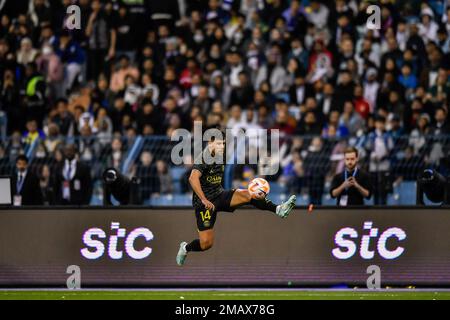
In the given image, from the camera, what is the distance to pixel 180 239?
723 inches

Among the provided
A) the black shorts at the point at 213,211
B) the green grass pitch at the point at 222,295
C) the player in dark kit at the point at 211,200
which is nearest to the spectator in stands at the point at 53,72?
the green grass pitch at the point at 222,295

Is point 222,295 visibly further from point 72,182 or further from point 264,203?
point 72,182

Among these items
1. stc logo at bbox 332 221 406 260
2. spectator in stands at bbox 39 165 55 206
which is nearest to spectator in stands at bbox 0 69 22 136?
spectator in stands at bbox 39 165 55 206

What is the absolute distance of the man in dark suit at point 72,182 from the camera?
67.9 ft

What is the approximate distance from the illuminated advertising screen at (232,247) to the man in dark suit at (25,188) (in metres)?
1.82

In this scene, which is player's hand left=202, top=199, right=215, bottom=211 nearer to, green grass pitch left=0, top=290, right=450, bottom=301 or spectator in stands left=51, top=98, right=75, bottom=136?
green grass pitch left=0, top=290, right=450, bottom=301

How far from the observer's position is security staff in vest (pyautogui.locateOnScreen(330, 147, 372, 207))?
18.7m

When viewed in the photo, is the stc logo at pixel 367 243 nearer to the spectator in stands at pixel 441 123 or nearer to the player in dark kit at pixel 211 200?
the player in dark kit at pixel 211 200

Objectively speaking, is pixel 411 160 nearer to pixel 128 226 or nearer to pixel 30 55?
pixel 128 226

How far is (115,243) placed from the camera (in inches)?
721

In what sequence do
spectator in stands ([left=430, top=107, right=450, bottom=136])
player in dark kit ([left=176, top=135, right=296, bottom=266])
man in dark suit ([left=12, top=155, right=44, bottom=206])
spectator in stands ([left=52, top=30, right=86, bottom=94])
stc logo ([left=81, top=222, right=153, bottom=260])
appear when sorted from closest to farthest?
player in dark kit ([left=176, top=135, right=296, bottom=266]) → stc logo ([left=81, top=222, right=153, bottom=260]) → man in dark suit ([left=12, top=155, right=44, bottom=206]) → spectator in stands ([left=430, top=107, right=450, bottom=136]) → spectator in stands ([left=52, top=30, right=86, bottom=94])

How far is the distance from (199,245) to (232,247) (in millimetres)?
986

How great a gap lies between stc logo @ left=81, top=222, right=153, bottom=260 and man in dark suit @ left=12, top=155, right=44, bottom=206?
2140 mm

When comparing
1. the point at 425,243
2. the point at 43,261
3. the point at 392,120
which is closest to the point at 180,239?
the point at 43,261
